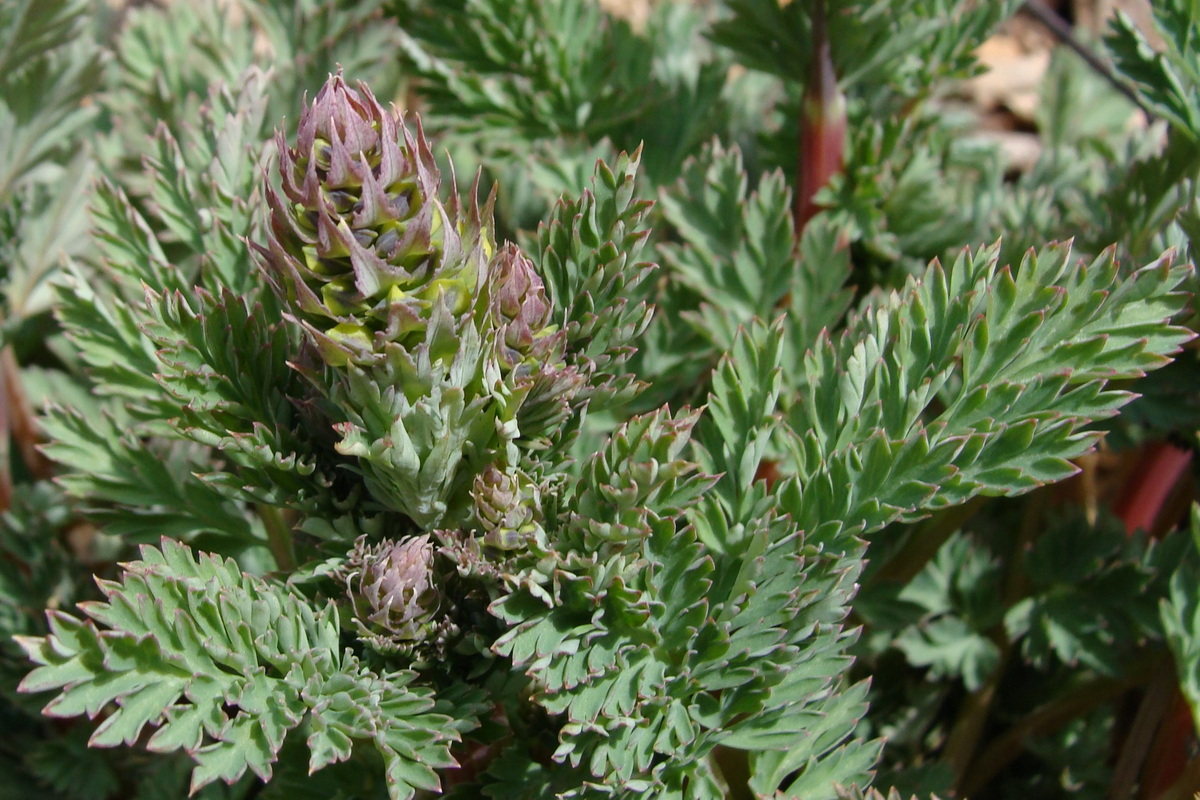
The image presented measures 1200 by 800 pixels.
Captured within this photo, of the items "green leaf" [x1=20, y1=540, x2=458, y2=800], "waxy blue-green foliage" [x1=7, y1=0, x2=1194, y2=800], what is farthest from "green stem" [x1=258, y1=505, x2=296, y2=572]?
"green leaf" [x1=20, y1=540, x2=458, y2=800]

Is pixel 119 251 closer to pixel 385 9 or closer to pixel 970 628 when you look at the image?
pixel 385 9

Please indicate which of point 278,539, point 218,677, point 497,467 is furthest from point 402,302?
point 278,539

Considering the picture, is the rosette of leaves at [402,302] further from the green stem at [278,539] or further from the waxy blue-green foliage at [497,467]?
the green stem at [278,539]

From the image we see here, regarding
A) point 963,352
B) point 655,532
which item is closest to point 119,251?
point 655,532

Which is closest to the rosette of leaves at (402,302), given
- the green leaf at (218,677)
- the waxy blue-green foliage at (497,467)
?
the waxy blue-green foliage at (497,467)

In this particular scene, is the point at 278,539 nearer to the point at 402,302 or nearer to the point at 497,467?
the point at 497,467

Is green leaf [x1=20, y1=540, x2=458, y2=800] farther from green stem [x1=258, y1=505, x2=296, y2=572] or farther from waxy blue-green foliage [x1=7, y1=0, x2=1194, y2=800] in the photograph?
green stem [x1=258, y1=505, x2=296, y2=572]
